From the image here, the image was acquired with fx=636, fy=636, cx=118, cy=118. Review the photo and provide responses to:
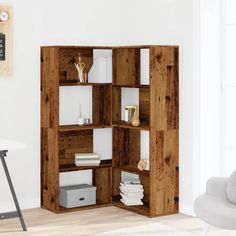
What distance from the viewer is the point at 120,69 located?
20.1 ft

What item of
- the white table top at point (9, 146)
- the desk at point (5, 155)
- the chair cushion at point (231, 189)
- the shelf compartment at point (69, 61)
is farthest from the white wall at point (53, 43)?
the chair cushion at point (231, 189)

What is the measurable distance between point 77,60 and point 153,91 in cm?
96

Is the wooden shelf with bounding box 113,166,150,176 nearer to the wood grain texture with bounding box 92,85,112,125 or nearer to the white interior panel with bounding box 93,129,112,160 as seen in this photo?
the white interior panel with bounding box 93,129,112,160

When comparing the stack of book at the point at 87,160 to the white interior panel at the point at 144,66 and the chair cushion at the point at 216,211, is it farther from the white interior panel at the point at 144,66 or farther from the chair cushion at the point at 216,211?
the chair cushion at the point at 216,211

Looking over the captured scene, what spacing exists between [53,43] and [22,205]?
155 centimetres

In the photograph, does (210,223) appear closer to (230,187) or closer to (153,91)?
(230,187)

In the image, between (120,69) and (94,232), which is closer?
(94,232)

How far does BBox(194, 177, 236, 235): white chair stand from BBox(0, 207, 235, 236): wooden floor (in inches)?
27.6

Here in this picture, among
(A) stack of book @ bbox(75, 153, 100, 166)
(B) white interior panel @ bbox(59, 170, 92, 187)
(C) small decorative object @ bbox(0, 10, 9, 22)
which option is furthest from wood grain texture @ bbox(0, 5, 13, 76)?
(B) white interior panel @ bbox(59, 170, 92, 187)

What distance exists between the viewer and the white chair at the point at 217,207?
4.08 meters

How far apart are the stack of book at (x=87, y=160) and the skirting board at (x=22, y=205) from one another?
534 mm

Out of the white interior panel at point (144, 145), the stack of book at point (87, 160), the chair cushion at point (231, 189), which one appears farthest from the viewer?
the white interior panel at point (144, 145)

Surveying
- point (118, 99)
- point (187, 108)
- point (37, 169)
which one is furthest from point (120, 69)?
point (37, 169)

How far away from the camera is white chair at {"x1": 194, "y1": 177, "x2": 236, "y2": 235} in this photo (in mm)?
4078
